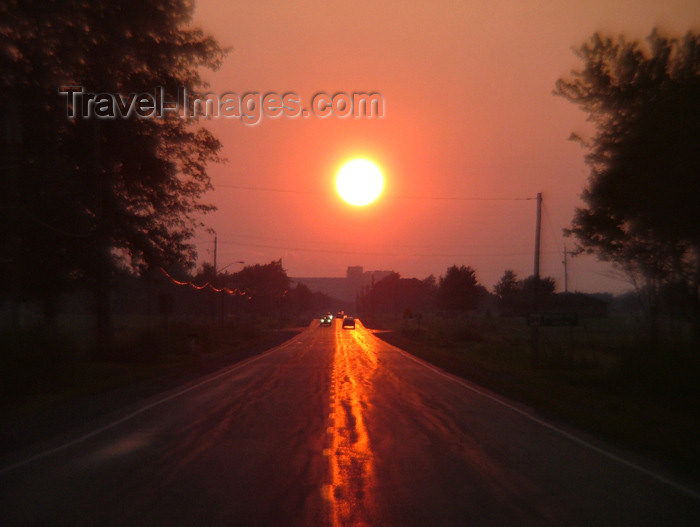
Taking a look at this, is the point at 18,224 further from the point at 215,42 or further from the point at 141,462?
the point at 141,462

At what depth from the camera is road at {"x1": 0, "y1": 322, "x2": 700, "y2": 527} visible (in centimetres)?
752

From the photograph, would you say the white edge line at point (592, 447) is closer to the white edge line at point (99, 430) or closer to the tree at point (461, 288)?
the white edge line at point (99, 430)

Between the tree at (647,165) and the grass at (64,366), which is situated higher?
the tree at (647,165)

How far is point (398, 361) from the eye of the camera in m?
34.3

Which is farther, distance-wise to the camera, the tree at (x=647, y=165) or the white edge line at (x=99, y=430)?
the tree at (x=647, y=165)

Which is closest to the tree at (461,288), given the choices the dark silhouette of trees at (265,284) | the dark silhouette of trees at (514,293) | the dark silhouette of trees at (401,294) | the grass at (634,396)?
the dark silhouette of trees at (514,293)

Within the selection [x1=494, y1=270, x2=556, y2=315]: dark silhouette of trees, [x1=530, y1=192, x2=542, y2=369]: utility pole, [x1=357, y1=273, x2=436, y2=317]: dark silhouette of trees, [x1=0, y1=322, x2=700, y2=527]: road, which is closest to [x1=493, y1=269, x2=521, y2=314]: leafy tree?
[x1=494, y1=270, x2=556, y2=315]: dark silhouette of trees

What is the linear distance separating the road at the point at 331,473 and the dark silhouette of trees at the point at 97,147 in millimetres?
15310

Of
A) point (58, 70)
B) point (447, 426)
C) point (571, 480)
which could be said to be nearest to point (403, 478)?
point (571, 480)

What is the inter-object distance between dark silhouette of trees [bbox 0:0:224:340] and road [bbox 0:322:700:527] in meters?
15.3

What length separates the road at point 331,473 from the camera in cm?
752

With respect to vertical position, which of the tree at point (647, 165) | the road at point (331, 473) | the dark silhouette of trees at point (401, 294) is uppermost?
the tree at point (647, 165)

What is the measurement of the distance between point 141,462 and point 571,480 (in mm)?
5629

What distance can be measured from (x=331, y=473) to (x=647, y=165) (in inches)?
439
